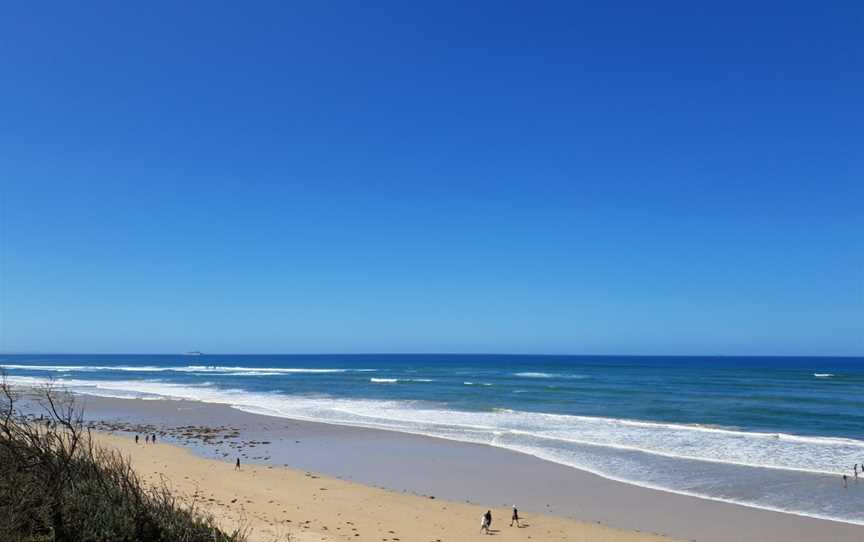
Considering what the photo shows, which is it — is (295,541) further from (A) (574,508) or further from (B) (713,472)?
(B) (713,472)

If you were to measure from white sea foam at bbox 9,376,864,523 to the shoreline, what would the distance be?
1.16m

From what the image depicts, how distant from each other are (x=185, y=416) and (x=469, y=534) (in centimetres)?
2731

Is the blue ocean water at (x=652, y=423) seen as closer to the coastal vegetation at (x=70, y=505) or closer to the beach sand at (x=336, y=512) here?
the beach sand at (x=336, y=512)

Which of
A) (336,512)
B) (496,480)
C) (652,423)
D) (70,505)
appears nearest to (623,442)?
(652,423)

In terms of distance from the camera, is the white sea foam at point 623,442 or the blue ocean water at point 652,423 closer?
the blue ocean water at point 652,423

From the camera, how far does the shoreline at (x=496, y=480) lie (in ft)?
46.0

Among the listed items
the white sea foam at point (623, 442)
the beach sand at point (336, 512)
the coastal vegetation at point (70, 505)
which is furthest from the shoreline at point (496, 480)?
the coastal vegetation at point (70, 505)

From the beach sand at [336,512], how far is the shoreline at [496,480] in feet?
2.92

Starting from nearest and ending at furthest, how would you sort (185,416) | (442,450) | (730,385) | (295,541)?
(295,541)
(442,450)
(185,416)
(730,385)

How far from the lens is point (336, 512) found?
14.9 metres

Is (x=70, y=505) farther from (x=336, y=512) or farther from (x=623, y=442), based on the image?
(x=623, y=442)

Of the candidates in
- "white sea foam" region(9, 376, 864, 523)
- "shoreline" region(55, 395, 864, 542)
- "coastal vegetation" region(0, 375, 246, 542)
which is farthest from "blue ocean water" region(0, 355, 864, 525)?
"coastal vegetation" region(0, 375, 246, 542)

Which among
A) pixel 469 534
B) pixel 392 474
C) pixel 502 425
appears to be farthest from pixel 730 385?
pixel 469 534

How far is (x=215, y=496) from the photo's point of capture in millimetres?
15953
